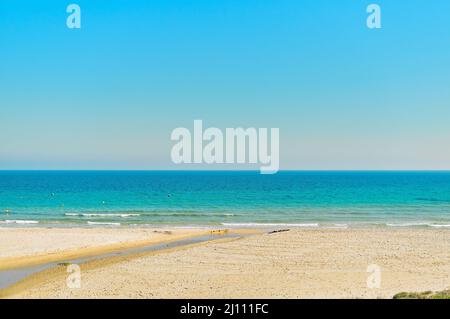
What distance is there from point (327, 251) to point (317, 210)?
32142 millimetres

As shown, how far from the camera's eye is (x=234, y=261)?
2230cm

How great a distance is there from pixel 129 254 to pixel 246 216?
86.5 feet

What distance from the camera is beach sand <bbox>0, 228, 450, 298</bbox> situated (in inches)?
643

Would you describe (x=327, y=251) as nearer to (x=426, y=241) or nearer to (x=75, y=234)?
(x=426, y=241)

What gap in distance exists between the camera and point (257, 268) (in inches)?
810

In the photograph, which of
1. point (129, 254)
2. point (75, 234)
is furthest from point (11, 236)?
point (129, 254)

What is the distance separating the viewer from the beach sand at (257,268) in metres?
16.3
